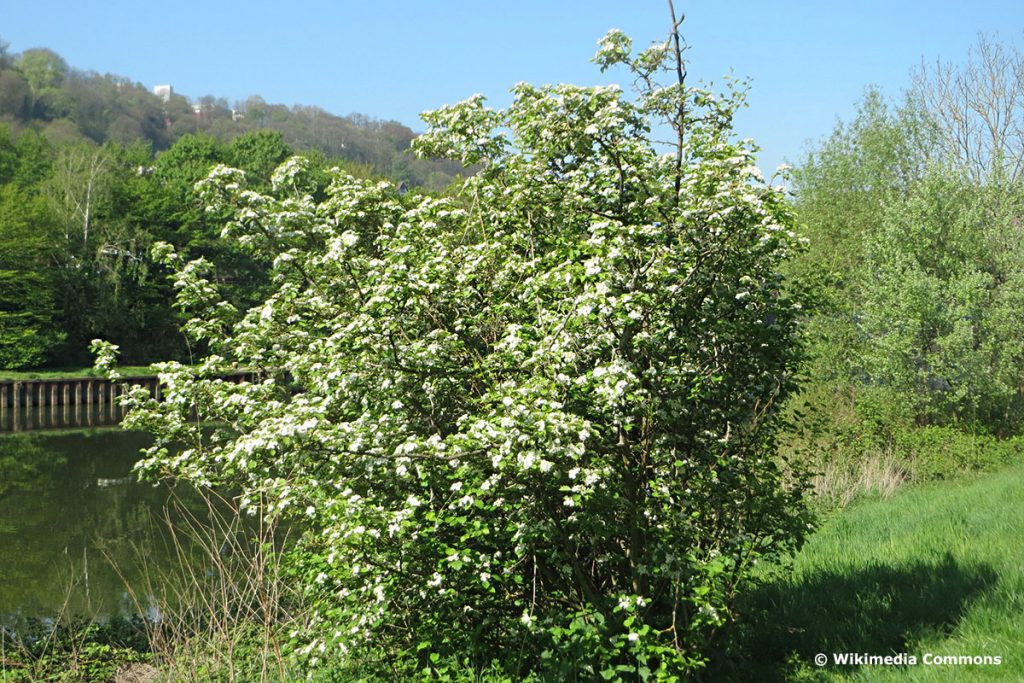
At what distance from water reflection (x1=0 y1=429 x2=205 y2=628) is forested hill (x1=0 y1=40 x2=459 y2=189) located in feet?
229

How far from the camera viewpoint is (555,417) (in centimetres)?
574

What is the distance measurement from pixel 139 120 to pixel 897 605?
16313 cm

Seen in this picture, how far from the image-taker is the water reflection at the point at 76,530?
14.2m

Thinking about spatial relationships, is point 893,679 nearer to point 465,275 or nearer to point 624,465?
point 624,465

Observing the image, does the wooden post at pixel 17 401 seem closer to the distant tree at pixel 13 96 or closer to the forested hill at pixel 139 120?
the forested hill at pixel 139 120

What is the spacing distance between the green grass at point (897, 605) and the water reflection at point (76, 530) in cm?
555

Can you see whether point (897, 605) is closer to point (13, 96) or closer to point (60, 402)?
point (60, 402)

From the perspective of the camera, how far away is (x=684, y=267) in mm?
6699

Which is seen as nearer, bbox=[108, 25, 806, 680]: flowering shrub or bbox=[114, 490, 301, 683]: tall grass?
bbox=[108, 25, 806, 680]: flowering shrub

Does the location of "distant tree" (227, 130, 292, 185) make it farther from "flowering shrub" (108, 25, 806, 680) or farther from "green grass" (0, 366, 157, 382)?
"flowering shrub" (108, 25, 806, 680)

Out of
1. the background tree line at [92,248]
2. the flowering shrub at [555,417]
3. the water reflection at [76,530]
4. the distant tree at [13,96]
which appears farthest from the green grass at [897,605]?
the distant tree at [13,96]

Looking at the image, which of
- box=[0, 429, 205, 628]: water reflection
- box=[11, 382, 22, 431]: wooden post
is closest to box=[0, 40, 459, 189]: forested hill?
box=[11, 382, 22, 431]: wooden post

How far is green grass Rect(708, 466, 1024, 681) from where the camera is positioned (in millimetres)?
6570

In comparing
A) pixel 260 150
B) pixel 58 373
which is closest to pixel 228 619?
pixel 58 373
